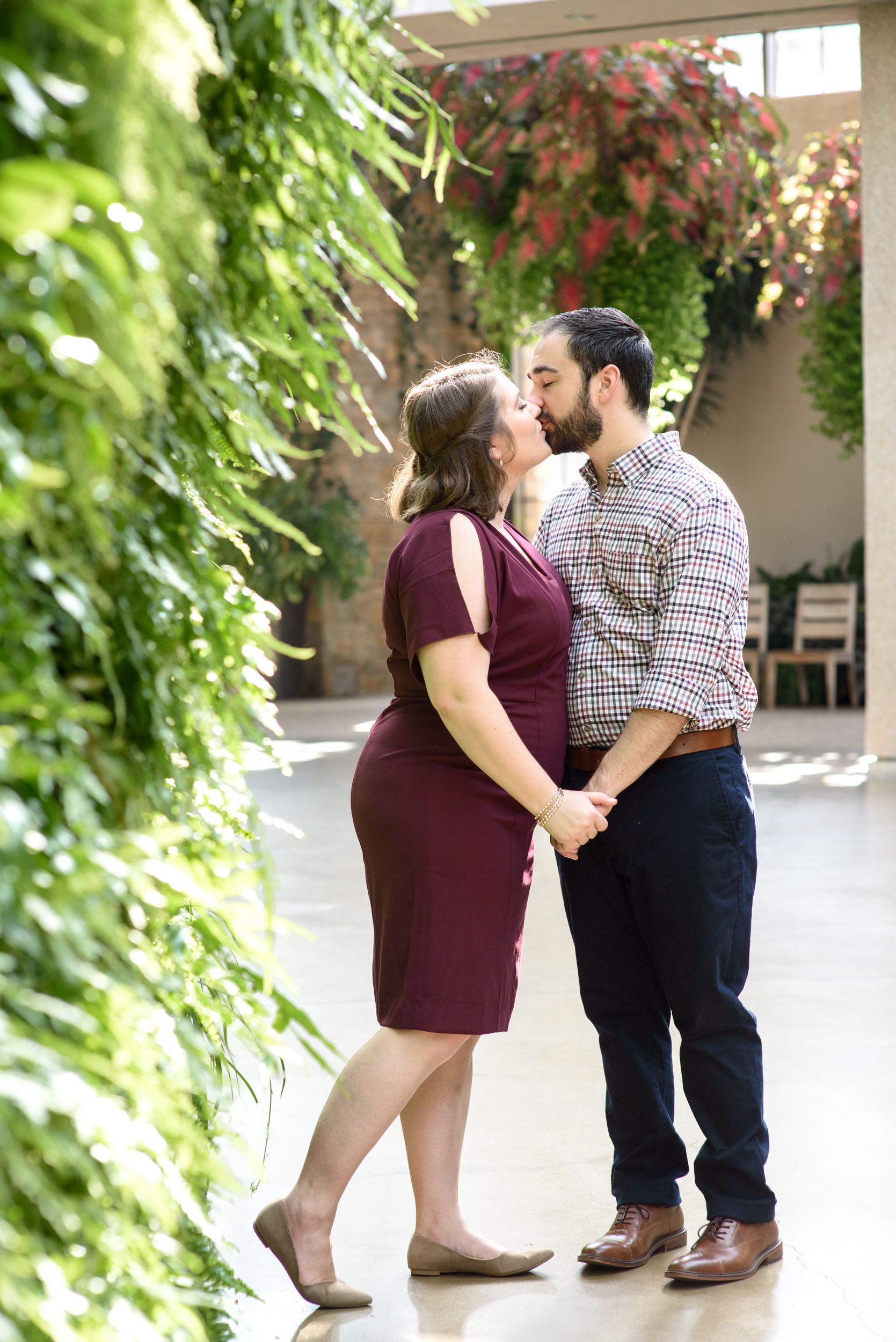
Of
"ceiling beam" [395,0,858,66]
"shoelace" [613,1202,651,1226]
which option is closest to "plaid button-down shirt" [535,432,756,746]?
"shoelace" [613,1202,651,1226]

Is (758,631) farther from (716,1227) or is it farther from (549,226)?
(716,1227)

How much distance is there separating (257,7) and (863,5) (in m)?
6.40

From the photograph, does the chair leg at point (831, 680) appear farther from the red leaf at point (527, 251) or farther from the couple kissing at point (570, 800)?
the couple kissing at point (570, 800)

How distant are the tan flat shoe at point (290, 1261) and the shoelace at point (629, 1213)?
431mm

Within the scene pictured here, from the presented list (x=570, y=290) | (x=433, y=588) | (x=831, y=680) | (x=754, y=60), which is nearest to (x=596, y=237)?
(x=570, y=290)

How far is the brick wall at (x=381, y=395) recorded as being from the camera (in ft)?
39.9

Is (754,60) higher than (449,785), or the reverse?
(754,60)

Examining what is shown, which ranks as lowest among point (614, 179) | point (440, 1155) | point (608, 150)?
point (440, 1155)

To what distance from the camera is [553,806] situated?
198 cm

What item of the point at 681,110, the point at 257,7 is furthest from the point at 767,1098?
the point at 681,110

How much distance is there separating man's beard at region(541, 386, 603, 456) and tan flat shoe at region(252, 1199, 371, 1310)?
1204 mm

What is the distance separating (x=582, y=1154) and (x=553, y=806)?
888 millimetres

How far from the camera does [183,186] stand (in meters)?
0.86

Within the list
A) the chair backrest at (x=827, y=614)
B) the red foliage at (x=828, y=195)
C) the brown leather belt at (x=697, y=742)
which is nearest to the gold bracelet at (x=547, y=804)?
the brown leather belt at (x=697, y=742)
